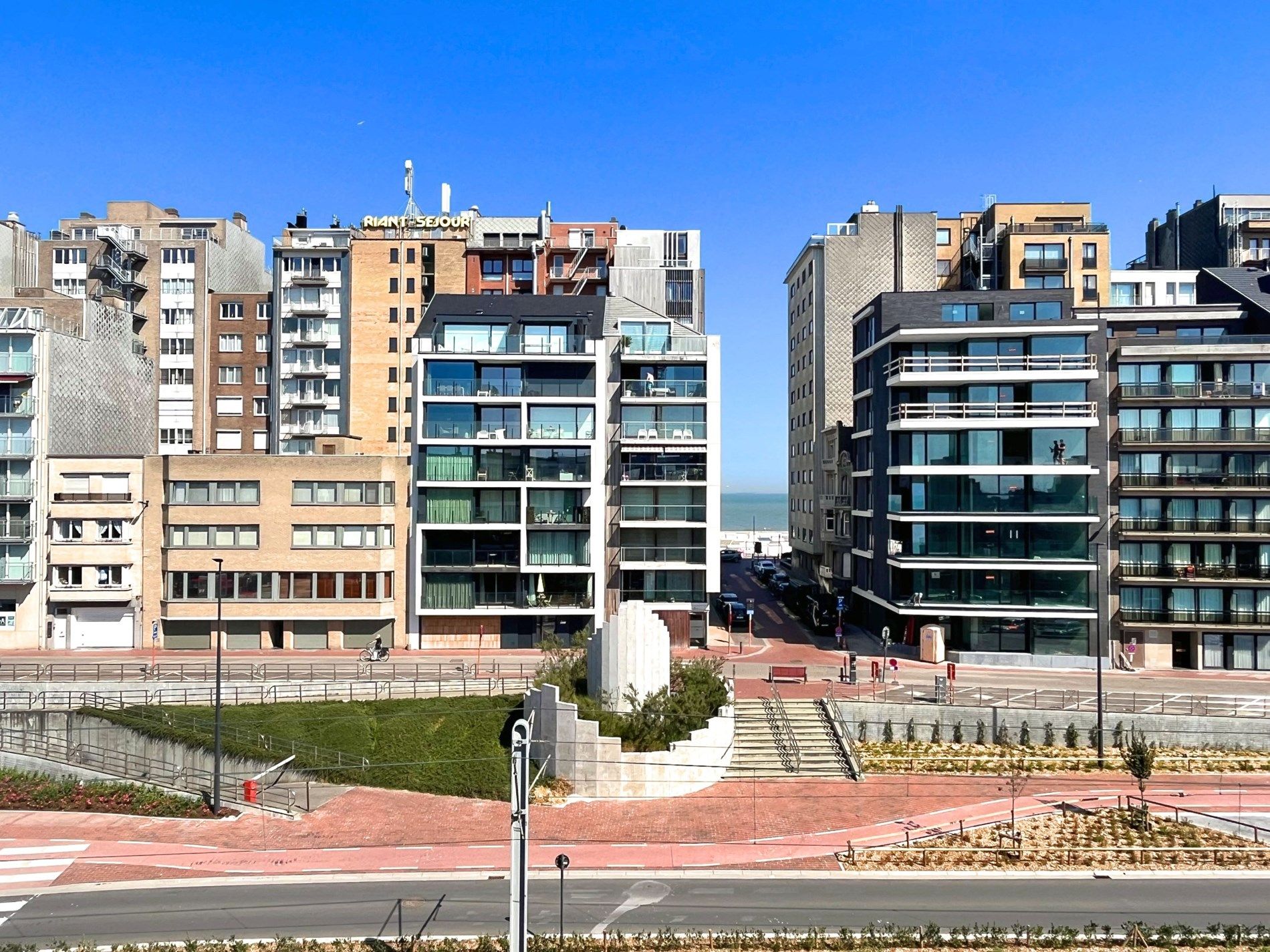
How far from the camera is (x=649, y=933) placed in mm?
21766

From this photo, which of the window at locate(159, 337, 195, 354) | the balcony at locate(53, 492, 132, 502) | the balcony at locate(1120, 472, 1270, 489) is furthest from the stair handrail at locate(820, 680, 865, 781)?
the window at locate(159, 337, 195, 354)

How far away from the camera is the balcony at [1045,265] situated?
2783 inches

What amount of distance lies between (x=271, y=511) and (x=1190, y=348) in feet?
170

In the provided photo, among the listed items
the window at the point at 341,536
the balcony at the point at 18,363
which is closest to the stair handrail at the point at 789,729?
the window at the point at 341,536

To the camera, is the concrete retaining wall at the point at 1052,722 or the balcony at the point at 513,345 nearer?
the concrete retaining wall at the point at 1052,722

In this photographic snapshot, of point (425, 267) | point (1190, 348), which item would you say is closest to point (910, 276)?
point (1190, 348)

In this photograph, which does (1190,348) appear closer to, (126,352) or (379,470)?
(379,470)

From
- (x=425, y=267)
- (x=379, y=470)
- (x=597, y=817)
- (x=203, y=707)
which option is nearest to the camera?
(x=597, y=817)

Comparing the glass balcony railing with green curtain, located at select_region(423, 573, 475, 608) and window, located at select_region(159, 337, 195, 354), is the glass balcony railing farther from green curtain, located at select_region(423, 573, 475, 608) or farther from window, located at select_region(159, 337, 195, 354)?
window, located at select_region(159, 337, 195, 354)

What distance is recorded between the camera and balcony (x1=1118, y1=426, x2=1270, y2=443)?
48312 millimetres

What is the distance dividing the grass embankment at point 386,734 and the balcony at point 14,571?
52.0ft

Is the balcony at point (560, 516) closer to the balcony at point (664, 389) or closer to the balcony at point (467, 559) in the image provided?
the balcony at point (467, 559)

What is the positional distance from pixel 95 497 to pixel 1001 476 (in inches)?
2006

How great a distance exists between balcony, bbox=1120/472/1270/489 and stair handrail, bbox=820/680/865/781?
22617 millimetres
